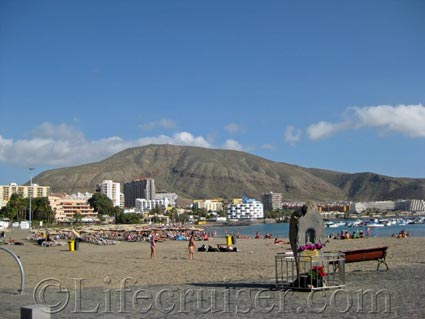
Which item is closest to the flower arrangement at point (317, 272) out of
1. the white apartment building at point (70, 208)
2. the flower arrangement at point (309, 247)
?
the flower arrangement at point (309, 247)

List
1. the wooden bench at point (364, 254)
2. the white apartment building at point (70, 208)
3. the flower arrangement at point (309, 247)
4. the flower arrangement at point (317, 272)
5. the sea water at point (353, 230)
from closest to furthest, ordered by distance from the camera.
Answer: the flower arrangement at point (317, 272)
the flower arrangement at point (309, 247)
the wooden bench at point (364, 254)
the sea water at point (353, 230)
the white apartment building at point (70, 208)

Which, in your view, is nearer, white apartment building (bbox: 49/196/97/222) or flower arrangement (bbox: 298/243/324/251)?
flower arrangement (bbox: 298/243/324/251)

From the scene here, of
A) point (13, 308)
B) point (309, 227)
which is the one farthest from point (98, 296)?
point (309, 227)

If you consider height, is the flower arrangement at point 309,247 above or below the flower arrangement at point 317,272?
above

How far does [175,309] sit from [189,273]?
9310 mm

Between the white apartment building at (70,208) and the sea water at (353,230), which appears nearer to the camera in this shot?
the sea water at (353,230)

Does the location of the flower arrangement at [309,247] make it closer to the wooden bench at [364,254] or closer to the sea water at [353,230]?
the wooden bench at [364,254]

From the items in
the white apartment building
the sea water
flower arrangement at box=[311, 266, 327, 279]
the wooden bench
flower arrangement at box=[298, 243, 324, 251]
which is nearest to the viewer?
flower arrangement at box=[311, 266, 327, 279]

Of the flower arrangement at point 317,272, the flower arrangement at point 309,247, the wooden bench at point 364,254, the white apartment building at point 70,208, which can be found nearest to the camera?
the flower arrangement at point 317,272

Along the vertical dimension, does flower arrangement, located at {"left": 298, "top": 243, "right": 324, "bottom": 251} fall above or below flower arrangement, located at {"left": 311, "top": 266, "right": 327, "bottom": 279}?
above

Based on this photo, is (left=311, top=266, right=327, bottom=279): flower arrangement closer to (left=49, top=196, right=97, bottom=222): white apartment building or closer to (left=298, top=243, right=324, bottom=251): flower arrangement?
(left=298, top=243, right=324, bottom=251): flower arrangement

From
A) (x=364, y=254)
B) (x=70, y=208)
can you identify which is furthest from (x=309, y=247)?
(x=70, y=208)

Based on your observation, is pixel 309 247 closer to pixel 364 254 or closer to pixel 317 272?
pixel 317 272

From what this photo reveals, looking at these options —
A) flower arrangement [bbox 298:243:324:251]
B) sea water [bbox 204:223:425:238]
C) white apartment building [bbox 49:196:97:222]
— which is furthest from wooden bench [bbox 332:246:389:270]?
white apartment building [bbox 49:196:97:222]
